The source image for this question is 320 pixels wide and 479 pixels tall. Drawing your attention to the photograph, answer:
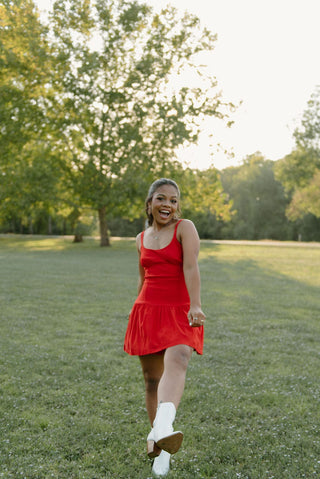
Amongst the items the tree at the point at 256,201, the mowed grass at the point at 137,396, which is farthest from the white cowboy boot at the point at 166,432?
the tree at the point at 256,201

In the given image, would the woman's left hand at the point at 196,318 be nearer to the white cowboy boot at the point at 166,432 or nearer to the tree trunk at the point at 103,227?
the white cowboy boot at the point at 166,432

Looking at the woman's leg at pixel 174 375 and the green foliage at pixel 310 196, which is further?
the green foliage at pixel 310 196

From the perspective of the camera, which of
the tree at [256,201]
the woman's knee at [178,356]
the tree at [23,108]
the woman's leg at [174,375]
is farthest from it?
the tree at [256,201]

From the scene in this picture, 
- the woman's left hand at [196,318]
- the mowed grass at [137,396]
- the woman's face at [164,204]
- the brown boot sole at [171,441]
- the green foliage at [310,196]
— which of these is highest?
the green foliage at [310,196]

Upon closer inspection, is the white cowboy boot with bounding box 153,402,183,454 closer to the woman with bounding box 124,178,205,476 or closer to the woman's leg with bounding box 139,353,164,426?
the woman with bounding box 124,178,205,476

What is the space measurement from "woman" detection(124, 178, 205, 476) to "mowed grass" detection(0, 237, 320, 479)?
626 millimetres

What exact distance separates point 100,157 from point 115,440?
26.7m

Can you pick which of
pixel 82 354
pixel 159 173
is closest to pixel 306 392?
pixel 82 354

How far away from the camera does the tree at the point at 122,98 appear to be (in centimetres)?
2914

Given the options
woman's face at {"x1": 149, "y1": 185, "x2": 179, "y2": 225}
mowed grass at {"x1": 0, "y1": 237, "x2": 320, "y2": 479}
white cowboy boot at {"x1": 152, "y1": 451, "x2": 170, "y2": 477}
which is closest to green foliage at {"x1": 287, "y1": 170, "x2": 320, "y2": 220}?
mowed grass at {"x1": 0, "y1": 237, "x2": 320, "y2": 479}

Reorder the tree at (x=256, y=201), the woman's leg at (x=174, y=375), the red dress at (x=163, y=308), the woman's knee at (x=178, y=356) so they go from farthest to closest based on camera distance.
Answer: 1. the tree at (x=256, y=201)
2. the red dress at (x=163, y=308)
3. the woman's knee at (x=178, y=356)
4. the woman's leg at (x=174, y=375)

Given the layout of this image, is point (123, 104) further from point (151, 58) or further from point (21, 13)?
point (21, 13)

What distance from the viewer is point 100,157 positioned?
2956cm

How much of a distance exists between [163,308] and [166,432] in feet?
2.91
